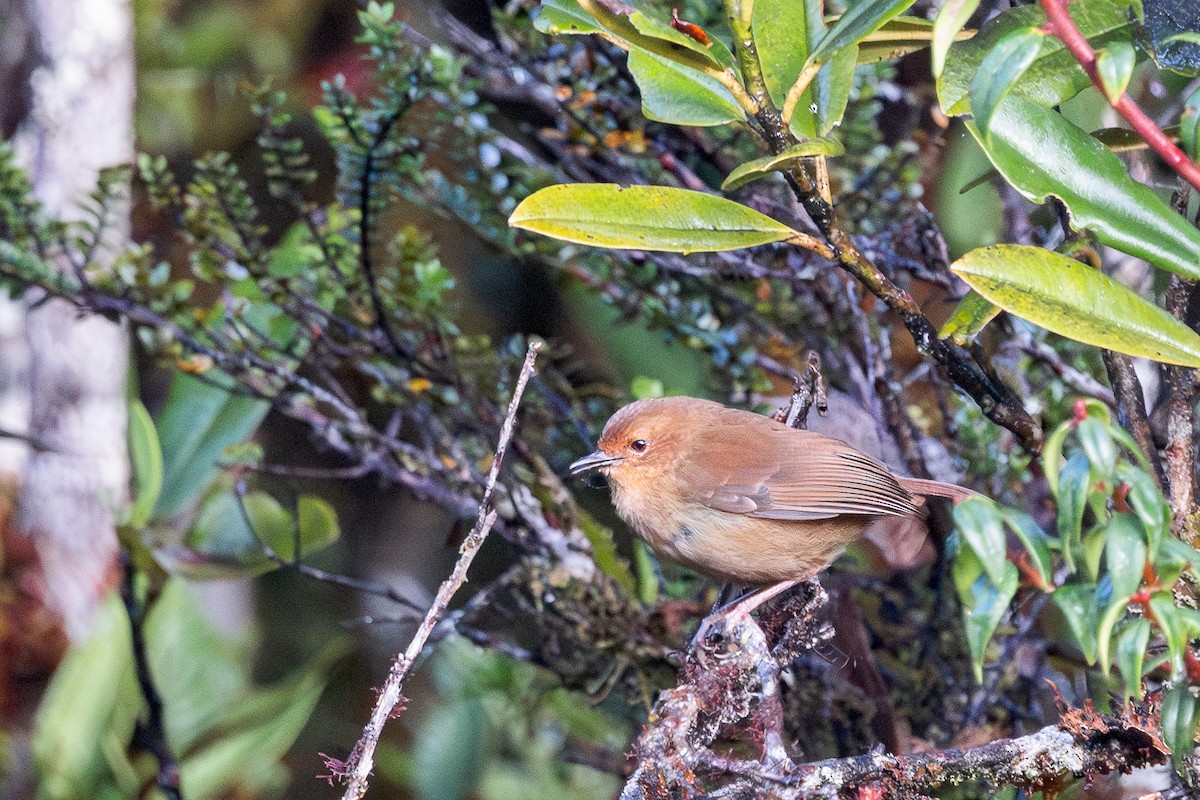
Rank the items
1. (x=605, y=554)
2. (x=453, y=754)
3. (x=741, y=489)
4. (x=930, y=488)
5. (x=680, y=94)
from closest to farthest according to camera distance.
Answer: (x=680, y=94) → (x=930, y=488) → (x=741, y=489) → (x=605, y=554) → (x=453, y=754)

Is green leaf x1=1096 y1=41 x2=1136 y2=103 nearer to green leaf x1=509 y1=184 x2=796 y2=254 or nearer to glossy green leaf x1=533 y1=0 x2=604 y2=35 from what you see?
green leaf x1=509 y1=184 x2=796 y2=254

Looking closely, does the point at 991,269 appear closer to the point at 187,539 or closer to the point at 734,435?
the point at 734,435

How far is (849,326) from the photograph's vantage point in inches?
76.5

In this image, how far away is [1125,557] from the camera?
640 millimetres

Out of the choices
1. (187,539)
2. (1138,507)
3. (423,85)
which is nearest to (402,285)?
(423,85)

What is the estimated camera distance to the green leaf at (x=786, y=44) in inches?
37.9

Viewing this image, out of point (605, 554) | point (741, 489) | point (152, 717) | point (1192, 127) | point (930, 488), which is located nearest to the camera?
point (1192, 127)

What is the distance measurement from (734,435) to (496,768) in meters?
1.30

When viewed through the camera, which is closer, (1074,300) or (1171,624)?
(1171,624)

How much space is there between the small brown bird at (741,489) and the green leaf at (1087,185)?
2.58 ft

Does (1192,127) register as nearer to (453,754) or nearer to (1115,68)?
(1115,68)

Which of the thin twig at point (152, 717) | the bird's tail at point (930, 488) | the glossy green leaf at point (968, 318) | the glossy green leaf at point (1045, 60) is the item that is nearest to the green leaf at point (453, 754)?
the thin twig at point (152, 717)

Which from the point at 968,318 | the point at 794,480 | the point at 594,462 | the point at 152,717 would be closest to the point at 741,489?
the point at 794,480

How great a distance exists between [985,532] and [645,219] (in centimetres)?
42
